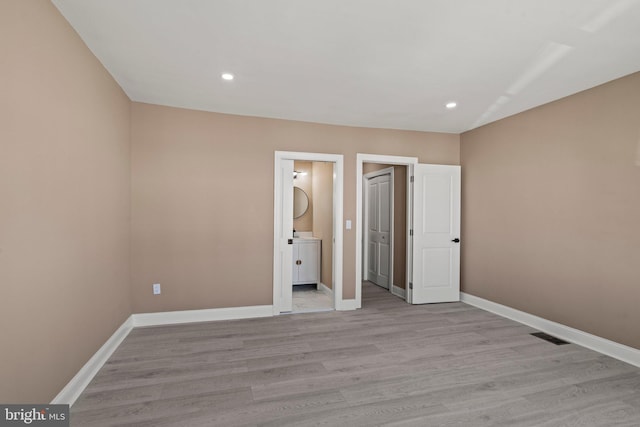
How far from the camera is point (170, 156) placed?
3795mm

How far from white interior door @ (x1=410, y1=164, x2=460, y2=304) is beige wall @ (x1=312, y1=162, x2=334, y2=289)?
4.36 ft

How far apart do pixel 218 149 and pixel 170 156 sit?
1.85 feet

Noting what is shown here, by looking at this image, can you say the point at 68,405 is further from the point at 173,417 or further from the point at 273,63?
the point at 273,63

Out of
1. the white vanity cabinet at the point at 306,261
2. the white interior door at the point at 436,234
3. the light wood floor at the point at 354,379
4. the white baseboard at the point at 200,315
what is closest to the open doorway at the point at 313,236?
the white vanity cabinet at the point at 306,261

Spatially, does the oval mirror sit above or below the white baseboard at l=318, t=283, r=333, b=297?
above

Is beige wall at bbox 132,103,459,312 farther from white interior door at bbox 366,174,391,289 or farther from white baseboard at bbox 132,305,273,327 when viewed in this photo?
white interior door at bbox 366,174,391,289

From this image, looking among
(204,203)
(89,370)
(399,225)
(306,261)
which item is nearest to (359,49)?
(204,203)

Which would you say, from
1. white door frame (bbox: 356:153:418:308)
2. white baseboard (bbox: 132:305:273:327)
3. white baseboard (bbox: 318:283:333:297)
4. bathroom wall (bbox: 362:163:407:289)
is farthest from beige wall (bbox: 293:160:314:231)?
white baseboard (bbox: 132:305:273:327)

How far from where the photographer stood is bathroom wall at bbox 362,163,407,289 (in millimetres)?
5219

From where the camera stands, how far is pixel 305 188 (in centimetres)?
625

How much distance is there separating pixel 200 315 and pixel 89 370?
4.69 feet

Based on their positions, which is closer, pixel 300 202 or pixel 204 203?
pixel 204 203

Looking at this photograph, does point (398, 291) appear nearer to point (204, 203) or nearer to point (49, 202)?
point (204, 203)

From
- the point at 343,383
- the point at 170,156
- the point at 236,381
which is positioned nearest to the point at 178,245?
the point at 170,156
